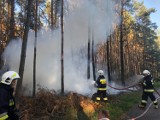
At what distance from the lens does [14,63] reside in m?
19.6

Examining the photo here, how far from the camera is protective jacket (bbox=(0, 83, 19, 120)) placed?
216 inches

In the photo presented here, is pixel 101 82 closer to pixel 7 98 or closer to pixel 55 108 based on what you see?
pixel 55 108

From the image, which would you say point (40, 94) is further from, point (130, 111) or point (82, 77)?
point (82, 77)

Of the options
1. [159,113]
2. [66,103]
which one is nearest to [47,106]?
[66,103]

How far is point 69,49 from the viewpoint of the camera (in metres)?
25.5

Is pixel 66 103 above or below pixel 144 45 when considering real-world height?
below

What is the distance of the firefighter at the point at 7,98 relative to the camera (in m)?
5.50

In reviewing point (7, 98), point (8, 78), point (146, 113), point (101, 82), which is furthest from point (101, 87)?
point (7, 98)

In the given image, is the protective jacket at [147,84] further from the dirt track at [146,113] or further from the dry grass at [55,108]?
the dry grass at [55,108]

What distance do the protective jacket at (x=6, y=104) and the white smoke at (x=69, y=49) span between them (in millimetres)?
13498

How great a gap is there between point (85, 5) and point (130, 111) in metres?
11.6

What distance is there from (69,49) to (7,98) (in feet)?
65.6

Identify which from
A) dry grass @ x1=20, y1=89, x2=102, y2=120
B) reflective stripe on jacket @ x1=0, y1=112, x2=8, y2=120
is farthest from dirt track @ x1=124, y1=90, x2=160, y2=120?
reflective stripe on jacket @ x1=0, y1=112, x2=8, y2=120

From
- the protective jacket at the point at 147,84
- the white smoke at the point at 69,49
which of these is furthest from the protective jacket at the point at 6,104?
the white smoke at the point at 69,49
